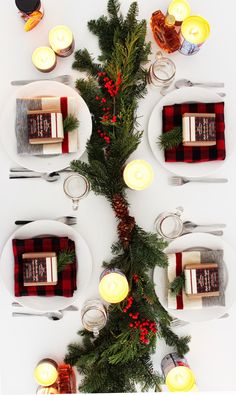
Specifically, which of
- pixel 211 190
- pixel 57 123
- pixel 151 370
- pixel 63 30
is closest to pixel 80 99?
pixel 57 123

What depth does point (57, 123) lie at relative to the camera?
52.5 inches

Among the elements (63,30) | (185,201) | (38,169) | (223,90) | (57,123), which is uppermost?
(63,30)

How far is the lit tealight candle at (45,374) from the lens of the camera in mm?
1353

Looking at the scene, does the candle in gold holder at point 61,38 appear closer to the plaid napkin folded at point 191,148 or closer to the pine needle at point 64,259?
the plaid napkin folded at point 191,148

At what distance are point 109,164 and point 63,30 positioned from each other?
0.45m

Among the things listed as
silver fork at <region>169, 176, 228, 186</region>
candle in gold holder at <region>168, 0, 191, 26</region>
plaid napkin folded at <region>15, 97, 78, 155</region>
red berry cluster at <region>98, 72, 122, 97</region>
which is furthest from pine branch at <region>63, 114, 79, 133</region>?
candle in gold holder at <region>168, 0, 191, 26</region>

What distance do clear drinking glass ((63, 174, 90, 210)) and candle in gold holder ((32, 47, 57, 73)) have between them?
0.35 metres

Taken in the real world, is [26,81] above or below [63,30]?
below

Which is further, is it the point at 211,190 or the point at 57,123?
the point at 211,190

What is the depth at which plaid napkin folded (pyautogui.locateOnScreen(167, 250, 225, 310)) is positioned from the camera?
138 centimetres

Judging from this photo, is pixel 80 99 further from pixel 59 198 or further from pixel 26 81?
pixel 59 198

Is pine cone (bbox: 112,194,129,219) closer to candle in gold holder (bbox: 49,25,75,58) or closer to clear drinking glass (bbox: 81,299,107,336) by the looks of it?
clear drinking glass (bbox: 81,299,107,336)

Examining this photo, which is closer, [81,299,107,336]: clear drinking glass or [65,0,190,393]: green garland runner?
[65,0,190,393]: green garland runner

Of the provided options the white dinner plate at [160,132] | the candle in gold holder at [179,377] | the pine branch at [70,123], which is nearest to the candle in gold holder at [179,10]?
the white dinner plate at [160,132]
